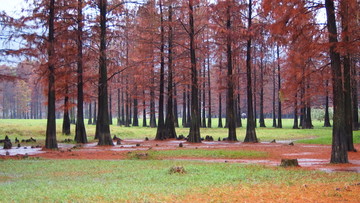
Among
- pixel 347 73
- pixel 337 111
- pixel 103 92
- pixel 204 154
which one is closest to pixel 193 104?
pixel 103 92

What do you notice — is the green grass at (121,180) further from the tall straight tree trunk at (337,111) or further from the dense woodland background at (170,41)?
the dense woodland background at (170,41)

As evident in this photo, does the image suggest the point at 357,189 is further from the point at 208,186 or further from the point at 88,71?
the point at 88,71

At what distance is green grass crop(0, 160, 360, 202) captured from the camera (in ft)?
26.0

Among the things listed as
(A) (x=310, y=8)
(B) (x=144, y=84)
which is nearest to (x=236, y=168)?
(A) (x=310, y=8)

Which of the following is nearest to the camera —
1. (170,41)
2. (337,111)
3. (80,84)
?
(337,111)

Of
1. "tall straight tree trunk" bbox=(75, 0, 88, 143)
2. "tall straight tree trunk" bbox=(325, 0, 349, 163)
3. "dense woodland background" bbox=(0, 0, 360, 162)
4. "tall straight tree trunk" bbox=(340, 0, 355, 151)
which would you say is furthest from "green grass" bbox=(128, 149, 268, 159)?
"tall straight tree trunk" bbox=(75, 0, 88, 143)

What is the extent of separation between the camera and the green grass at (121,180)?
793 centimetres

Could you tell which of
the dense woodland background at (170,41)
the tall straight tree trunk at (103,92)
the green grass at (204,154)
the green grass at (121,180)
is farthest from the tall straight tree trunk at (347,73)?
the tall straight tree trunk at (103,92)

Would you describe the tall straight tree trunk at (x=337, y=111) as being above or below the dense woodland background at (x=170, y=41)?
below

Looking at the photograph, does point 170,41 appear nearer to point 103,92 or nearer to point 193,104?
point 193,104

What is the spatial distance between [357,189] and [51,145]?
17228 millimetres

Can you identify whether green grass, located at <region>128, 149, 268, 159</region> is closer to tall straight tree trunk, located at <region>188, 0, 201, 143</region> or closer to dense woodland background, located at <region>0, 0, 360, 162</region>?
dense woodland background, located at <region>0, 0, 360, 162</region>

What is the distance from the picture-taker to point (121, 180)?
1026 centimetres

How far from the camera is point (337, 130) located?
14531 mm
